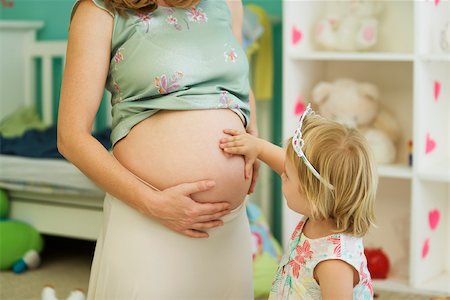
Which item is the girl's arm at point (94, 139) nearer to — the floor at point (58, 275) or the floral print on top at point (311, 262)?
the floral print on top at point (311, 262)

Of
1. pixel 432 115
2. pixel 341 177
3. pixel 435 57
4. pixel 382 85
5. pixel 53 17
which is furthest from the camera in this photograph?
pixel 53 17

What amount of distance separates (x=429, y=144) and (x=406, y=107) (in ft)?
0.75

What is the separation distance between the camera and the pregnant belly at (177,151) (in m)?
1.44

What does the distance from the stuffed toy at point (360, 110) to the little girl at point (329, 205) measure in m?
1.32

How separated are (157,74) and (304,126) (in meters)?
0.28

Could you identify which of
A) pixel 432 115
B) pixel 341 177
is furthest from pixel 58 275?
pixel 341 177

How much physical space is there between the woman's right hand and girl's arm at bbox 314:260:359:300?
Answer: 218mm

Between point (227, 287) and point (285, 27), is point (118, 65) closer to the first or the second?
point (227, 287)

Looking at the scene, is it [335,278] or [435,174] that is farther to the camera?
[435,174]

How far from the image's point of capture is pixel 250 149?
1491 mm

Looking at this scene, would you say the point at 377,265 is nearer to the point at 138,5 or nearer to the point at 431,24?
the point at 431,24

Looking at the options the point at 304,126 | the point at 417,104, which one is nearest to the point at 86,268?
the point at 417,104

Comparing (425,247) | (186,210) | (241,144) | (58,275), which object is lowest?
(58,275)

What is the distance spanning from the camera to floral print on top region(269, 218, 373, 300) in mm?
1345
